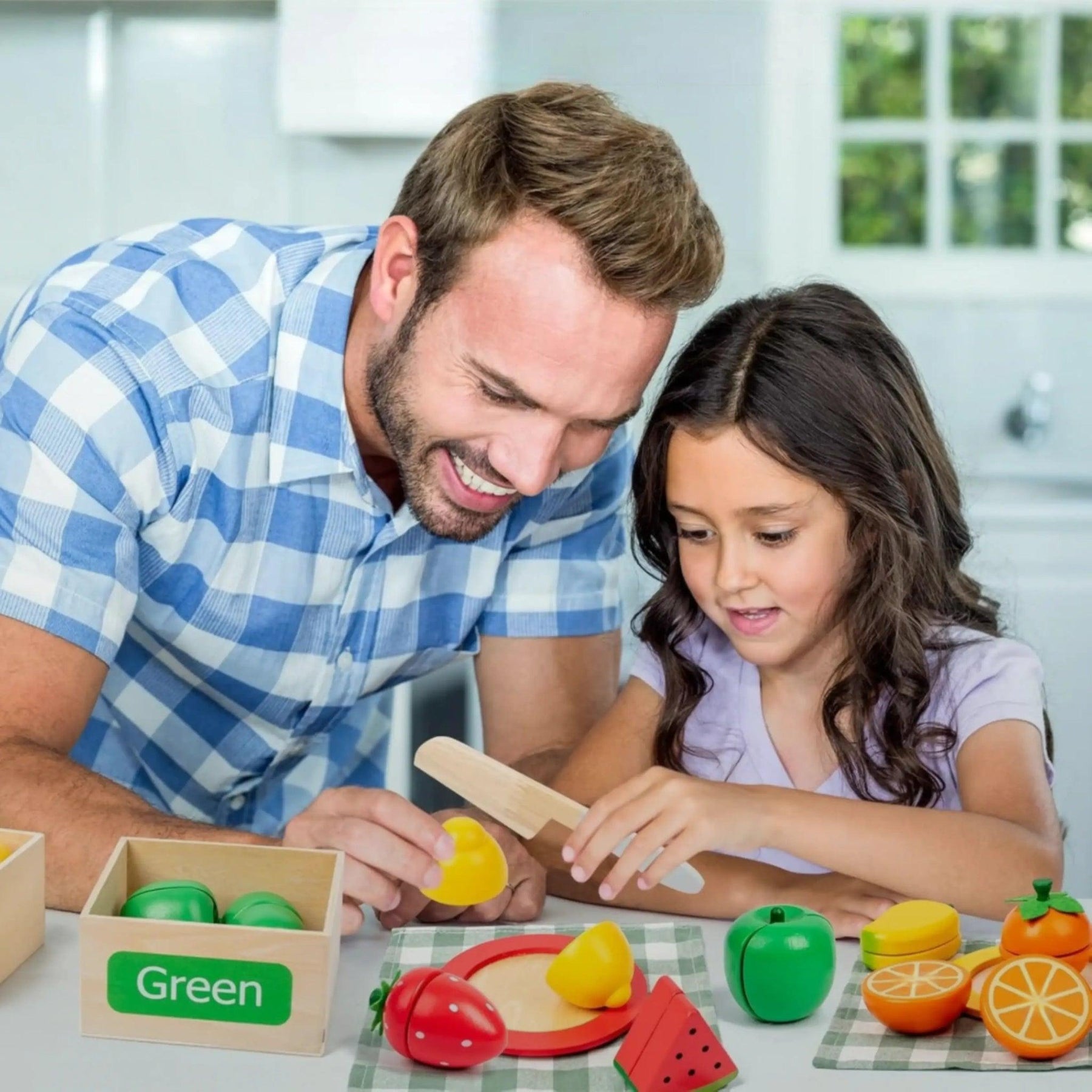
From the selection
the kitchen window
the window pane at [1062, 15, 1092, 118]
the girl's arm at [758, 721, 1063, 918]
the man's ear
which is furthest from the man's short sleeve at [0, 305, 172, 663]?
the window pane at [1062, 15, 1092, 118]

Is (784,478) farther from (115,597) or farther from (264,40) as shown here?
(264,40)

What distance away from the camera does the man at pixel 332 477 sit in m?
1.22

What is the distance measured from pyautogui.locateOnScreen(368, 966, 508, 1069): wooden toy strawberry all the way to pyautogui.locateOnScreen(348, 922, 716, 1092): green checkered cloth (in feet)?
0.04

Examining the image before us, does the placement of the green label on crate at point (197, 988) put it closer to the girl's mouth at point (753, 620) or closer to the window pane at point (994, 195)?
the girl's mouth at point (753, 620)

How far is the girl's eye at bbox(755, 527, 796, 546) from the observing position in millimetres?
1337

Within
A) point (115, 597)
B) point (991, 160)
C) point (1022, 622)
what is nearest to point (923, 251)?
point (991, 160)

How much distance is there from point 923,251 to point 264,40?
138 centimetres

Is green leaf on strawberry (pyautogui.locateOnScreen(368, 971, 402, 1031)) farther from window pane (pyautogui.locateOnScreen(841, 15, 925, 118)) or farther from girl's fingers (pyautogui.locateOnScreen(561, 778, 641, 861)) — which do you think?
window pane (pyautogui.locateOnScreen(841, 15, 925, 118))

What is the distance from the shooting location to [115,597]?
129 centimetres

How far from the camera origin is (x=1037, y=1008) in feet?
2.79

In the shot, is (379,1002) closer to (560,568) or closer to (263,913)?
(263,913)

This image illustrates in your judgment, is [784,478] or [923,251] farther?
[923,251]

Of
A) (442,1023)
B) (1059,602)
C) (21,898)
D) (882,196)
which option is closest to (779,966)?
(442,1023)

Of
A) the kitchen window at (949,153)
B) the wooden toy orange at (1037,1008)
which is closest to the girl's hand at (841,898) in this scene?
the wooden toy orange at (1037,1008)
